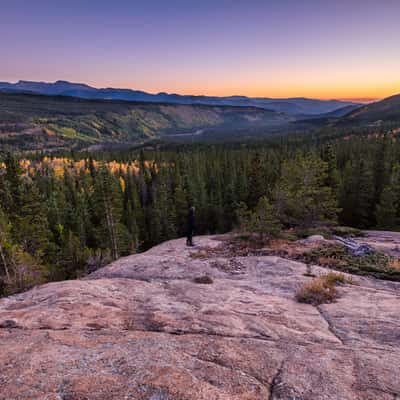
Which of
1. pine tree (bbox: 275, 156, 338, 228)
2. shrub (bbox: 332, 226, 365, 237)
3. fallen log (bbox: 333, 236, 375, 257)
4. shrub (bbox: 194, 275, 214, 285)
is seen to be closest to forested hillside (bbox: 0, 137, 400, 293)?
pine tree (bbox: 275, 156, 338, 228)

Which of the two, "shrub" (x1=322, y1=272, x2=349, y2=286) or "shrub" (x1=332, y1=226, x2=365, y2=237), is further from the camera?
"shrub" (x1=332, y1=226, x2=365, y2=237)

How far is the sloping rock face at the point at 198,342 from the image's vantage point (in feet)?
19.0

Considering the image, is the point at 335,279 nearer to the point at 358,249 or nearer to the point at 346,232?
the point at 358,249

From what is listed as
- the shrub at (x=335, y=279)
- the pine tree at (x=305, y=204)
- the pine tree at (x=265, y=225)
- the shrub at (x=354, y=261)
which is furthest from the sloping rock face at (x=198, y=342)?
the pine tree at (x=305, y=204)

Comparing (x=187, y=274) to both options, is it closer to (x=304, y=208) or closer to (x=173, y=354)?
(x=173, y=354)

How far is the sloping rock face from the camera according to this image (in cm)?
579

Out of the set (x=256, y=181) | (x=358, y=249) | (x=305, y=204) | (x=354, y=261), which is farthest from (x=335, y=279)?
(x=256, y=181)

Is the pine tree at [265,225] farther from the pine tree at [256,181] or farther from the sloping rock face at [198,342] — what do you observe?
the pine tree at [256,181]

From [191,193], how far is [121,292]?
47.8 m

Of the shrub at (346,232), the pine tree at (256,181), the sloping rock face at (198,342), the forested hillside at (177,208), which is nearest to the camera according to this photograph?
the sloping rock face at (198,342)

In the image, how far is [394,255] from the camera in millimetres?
17484

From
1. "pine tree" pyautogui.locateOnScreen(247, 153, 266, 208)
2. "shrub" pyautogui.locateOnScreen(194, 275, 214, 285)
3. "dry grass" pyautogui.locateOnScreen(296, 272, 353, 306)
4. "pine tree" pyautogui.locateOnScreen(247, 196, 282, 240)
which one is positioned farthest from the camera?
"pine tree" pyautogui.locateOnScreen(247, 153, 266, 208)

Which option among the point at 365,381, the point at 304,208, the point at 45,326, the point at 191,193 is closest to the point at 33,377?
the point at 45,326

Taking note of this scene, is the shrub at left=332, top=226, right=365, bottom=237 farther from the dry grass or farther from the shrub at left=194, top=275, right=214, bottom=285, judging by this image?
the shrub at left=194, top=275, right=214, bottom=285
